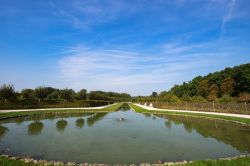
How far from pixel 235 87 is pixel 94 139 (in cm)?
4483

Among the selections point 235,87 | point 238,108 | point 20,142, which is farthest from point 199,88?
point 20,142

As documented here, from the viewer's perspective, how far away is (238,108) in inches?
866

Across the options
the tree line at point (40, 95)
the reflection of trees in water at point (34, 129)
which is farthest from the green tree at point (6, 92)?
the reflection of trees in water at point (34, 129)

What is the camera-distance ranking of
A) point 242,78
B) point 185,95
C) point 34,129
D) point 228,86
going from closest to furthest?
point 34,129 → point 242,78 → point 228,86 → point 185,95

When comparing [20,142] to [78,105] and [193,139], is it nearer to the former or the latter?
[193,139]

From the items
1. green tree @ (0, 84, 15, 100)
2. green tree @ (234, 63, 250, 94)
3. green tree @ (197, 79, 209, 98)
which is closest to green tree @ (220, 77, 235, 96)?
green tree @ (234, 63, 250, 94)

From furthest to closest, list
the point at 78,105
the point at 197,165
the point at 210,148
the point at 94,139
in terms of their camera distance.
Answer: the point at 78,105, the point at 94,139, the point at 210,148, the point at 197,165

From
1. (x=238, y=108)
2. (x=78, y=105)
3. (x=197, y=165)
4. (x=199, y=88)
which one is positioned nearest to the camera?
(x=197, y=165)

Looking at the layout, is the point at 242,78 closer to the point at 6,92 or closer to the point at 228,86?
the point at 228,86

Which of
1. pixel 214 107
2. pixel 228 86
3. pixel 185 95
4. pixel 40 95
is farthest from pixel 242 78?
pixel 40 95

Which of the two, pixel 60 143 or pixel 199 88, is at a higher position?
pixel 199 88

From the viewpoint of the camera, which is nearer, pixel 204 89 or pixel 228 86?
pixel 228 86

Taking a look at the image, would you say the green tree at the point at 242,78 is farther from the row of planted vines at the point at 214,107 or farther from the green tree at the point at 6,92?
the green tree at the point at 6,92

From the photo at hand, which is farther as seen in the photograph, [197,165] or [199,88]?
[199,88]
